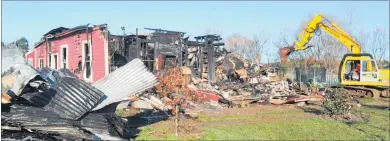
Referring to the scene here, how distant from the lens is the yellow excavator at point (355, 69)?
23453 millimetres

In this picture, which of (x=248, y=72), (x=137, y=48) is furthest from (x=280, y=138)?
(x=248, y=72)

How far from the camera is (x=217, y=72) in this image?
2773cm

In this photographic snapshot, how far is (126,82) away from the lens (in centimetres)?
888

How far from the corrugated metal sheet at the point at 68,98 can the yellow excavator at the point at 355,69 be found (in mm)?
18296

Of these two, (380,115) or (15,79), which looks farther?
(380,115)

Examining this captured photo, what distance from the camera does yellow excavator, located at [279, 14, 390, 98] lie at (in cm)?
2345

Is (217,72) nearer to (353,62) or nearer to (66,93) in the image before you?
(353,62)

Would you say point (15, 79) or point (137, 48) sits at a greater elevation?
point (137, 48)

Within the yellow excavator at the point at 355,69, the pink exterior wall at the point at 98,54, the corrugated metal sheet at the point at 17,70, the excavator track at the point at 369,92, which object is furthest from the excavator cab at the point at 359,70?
the corrugated metal sheet at the point at 17,70

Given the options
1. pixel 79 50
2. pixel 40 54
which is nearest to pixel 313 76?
pixel 79 50

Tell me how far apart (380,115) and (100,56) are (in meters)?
13.3

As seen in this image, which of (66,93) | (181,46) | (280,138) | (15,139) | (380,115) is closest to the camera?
(15,139)

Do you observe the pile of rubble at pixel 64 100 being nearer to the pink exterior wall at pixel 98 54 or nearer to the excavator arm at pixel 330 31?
the pink exterior wall at pixel 98 54

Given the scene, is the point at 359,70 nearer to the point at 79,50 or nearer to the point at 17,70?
the point at 79,50
